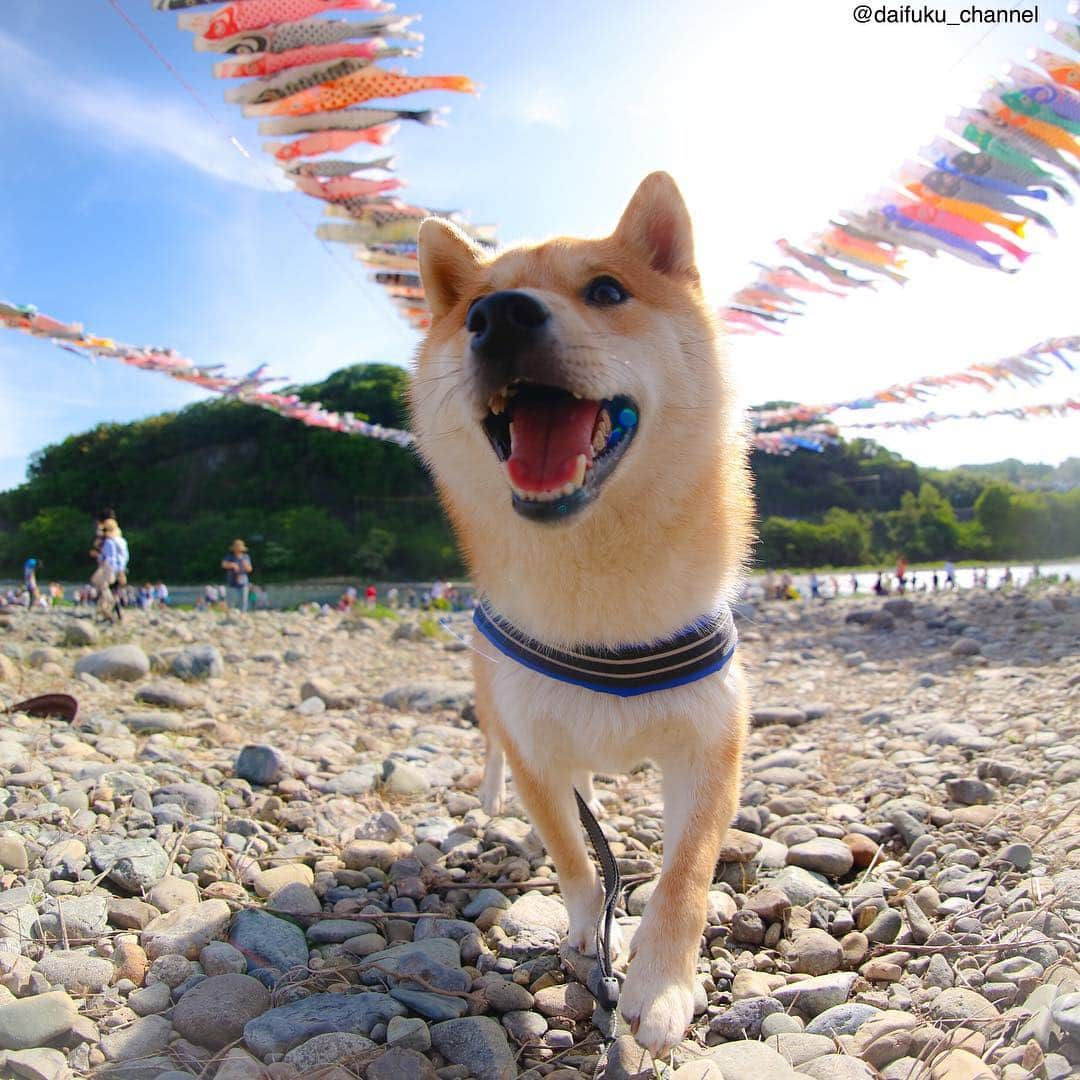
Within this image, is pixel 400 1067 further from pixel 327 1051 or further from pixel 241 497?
pixel 241 497

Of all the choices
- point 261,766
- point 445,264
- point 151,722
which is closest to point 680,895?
point 445,264

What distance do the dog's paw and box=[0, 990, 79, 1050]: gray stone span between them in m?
1.26

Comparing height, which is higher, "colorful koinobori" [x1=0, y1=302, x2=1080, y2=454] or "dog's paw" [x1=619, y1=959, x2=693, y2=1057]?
"colorful koinobori" [x1=0, y1=302, x2=1080, y2=454]

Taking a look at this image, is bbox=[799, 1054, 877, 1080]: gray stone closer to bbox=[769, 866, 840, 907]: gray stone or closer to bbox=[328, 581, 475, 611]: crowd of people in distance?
bbox=[769, 866, 840, 907]: gray stone

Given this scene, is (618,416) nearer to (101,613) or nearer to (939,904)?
(939,904)

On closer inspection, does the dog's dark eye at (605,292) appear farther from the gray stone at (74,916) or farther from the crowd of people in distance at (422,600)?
the crowd of people in distance at (422,600)

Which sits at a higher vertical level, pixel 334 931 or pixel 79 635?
pixel 79 635

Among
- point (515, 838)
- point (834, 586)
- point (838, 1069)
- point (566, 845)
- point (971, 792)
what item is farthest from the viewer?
point (834, 586)

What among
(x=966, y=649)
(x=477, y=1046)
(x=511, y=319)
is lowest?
(x=477, y=1046)

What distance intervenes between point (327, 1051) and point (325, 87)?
213 inches

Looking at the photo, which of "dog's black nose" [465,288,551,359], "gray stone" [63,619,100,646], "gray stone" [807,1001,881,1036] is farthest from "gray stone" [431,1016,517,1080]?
"gray stone" [63,619,100,646]

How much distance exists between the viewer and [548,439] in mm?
1957

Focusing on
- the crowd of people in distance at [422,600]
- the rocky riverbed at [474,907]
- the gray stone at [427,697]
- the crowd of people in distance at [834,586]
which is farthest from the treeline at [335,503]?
the rocky riverbed at [474,907]

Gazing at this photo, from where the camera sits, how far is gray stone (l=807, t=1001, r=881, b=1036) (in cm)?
169
